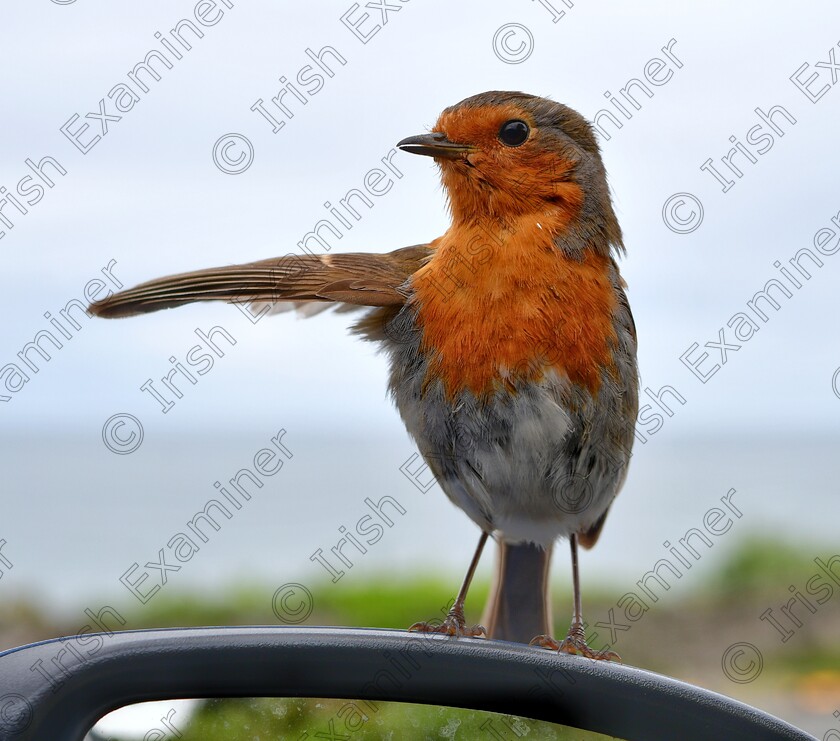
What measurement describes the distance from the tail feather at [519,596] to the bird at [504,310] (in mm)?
230

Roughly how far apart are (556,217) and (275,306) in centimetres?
95

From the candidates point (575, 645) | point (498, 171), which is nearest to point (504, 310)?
point (498, 171)

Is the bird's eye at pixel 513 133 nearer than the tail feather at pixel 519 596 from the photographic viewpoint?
Yes

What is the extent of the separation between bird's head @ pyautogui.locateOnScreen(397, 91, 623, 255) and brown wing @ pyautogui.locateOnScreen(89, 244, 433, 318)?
1.06 ft

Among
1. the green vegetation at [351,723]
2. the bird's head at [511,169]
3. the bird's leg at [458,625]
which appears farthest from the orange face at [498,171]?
the green vegetation at [351,723]

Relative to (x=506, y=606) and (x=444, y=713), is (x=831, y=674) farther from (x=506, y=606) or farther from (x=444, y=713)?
(x=444, y=713)

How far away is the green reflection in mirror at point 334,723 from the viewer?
1.84 metres

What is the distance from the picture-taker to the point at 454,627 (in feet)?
9.81

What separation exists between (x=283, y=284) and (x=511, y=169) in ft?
2.56
